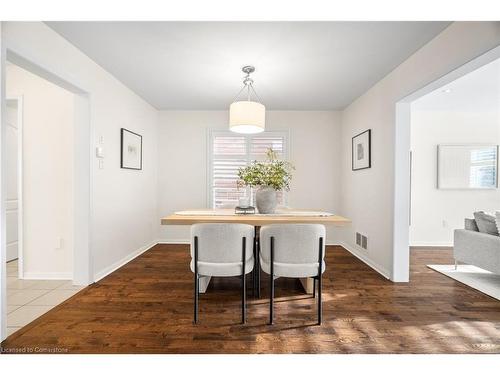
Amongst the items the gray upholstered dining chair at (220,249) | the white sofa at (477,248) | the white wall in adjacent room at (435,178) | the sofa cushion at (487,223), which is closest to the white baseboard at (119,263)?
the gray upholstered dining chair at (220,249)

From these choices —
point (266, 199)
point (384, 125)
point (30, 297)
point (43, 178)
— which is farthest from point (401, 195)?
point (43, 178)

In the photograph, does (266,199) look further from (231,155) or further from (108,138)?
(231,155)

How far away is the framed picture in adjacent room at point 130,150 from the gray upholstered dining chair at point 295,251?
2.54 meters

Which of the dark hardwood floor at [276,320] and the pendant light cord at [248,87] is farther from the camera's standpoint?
the pendant light cord at [248,87]

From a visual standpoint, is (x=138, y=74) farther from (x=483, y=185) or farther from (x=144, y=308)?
(x=483, y=185)

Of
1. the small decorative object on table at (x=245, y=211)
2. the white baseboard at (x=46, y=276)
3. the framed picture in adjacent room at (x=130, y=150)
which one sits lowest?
the white baseboard at (x=46, y=276)

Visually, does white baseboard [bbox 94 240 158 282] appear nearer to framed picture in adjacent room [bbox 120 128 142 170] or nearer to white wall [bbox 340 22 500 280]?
framed picture in adjacent room [bbox 120 128 142 170]

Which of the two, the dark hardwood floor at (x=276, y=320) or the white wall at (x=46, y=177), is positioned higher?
the white wall at (x=46, y=177)

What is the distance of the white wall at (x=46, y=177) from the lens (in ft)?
9.89

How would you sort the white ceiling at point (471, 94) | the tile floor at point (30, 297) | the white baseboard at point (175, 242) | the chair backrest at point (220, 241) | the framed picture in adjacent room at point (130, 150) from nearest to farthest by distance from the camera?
the chair backrest at point (220, 241), the tile floor at point (30, 297), the white ceiling at point (471, 94), the framed picture in adjacent room at point (130, 150), the white baseboard at point (175, 242)

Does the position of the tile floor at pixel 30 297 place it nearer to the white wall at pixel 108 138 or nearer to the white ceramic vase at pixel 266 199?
the white wall at pixel 108 138

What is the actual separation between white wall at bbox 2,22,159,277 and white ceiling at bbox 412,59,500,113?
4.41 meters

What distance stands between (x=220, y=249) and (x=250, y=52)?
195 cm
